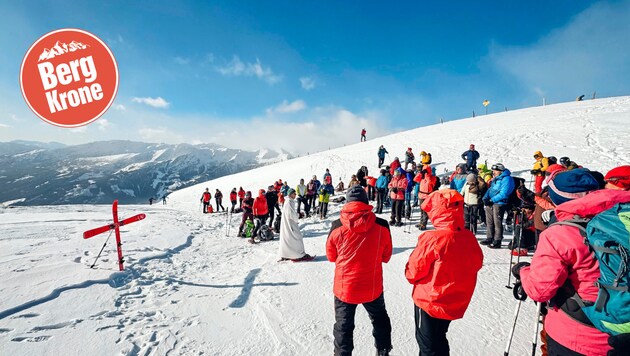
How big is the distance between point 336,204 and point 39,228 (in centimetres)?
1304

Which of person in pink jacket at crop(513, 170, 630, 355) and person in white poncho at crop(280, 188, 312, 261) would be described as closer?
person in pink jacket at crop(513, 170, 630, 355)

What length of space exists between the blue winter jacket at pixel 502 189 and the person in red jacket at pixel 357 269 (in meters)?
4.92

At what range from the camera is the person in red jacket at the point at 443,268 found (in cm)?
248

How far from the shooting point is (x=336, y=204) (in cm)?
1602

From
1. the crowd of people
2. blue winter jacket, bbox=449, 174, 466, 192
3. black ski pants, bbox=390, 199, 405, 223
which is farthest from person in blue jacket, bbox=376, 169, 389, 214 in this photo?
the crowd of people

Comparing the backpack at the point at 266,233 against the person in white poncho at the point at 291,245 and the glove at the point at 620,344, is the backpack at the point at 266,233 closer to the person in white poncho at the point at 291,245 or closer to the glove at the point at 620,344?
the person in white poncho at the point at 291,245

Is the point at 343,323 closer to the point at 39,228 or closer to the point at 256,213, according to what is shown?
the point at 256,213

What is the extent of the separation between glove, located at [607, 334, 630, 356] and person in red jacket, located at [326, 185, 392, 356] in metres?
1.79

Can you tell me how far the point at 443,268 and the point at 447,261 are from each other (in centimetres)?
8

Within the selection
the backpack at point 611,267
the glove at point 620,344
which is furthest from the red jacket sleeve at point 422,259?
the glove at point 620,344

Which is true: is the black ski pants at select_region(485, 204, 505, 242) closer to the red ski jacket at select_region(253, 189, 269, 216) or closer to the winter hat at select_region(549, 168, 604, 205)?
the winter hat at select_region(549, 168, 604, 205)

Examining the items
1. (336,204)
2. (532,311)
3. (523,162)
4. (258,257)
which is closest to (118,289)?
(258,257)

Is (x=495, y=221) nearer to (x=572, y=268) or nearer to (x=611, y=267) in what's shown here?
(x=572, y=268)

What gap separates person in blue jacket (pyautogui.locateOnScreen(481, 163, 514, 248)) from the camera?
6.42 meters
